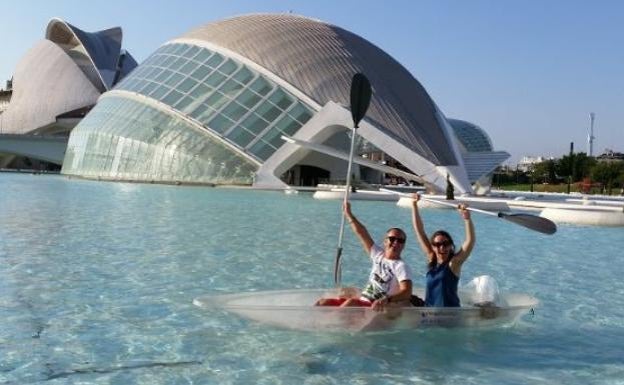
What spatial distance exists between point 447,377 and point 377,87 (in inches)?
1279

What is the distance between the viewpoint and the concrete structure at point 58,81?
74188 mm

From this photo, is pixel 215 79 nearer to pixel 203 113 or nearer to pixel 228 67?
pixel 228 67

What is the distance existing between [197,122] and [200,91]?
2.11 metres

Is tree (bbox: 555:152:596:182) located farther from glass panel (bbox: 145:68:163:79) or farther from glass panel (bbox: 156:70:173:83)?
glass panel (bbox: 156:70:173:83)

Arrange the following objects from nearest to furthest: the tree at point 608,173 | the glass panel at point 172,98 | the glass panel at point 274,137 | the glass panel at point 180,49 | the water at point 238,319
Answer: the water at point 238,319 < the glass panel at point 274,137 < the glass panel at point 172,98 < the glass panel at point 180,49 < the tree at point 608,173

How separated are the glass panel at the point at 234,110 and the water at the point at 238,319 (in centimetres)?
1948

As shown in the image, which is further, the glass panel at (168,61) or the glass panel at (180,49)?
the glass panel at (180,49)

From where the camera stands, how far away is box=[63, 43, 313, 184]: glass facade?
3600cm

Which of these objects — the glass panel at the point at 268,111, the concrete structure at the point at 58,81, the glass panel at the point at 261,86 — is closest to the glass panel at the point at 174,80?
the glass panel at the point at 261,86

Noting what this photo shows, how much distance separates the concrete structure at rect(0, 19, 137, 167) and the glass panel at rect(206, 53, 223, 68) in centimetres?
3778

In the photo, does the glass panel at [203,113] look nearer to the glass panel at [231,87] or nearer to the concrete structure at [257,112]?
the concrete structure at [257,112]

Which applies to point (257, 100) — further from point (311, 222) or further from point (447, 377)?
point (447, 377)

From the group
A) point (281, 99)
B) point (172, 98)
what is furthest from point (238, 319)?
point (172, 98)

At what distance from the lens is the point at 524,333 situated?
24.6ft
